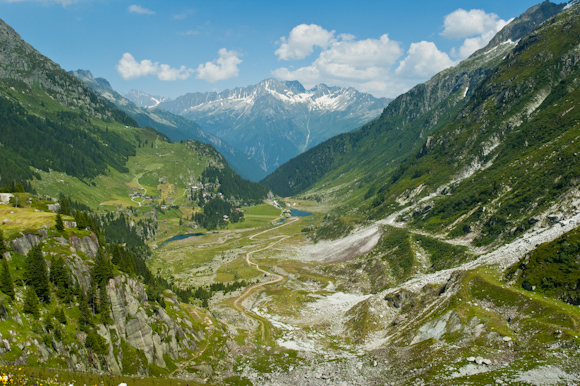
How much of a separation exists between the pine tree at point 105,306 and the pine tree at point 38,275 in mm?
7729

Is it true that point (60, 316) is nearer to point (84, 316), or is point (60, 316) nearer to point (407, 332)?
point (84, 316)

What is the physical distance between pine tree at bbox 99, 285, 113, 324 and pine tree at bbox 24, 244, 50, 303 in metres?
7.73

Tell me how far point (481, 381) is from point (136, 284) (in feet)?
197

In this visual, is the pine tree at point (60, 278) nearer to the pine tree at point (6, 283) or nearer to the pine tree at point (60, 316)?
the pine tree at point (60, 316)

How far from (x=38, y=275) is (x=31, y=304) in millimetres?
5250

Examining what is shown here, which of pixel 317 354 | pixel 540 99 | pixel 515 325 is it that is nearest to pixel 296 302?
pixel 317 354

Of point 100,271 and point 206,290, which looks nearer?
point 100,271

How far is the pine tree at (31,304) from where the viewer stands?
4835 cm

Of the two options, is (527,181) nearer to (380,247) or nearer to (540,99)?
(380,247)

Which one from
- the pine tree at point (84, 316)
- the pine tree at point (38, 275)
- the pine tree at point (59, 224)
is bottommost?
the pine tree at point (84, 316)

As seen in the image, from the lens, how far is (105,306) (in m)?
58.5

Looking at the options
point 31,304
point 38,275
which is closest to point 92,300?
point 38,275

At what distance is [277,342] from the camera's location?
78625 mm

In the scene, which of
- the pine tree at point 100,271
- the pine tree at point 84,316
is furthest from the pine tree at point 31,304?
the pine tree at point 100,271
